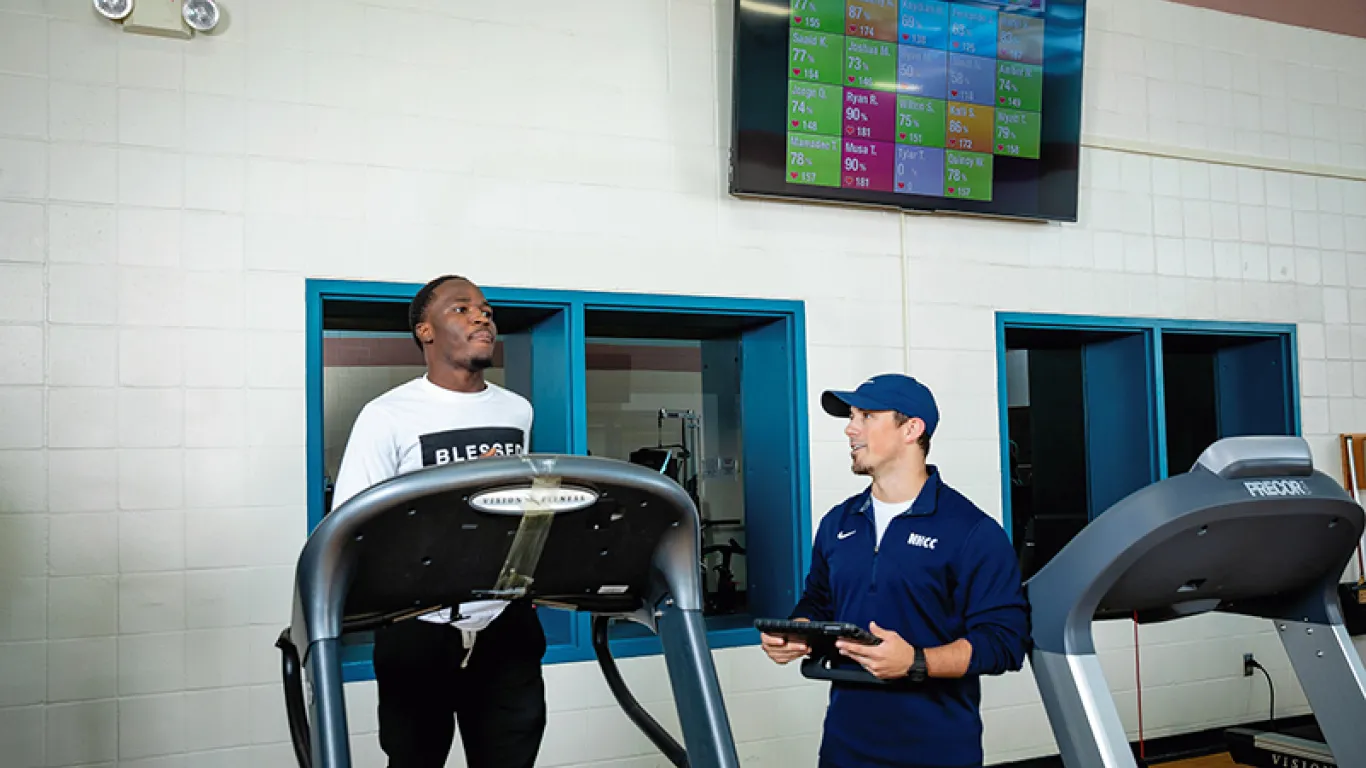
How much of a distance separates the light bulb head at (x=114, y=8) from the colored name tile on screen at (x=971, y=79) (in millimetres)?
3090

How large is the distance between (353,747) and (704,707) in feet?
7.77

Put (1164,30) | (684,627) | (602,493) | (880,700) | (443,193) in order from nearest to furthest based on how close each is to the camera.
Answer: (602,493) → (684,627) → (880,700) → (443,193) → (1164,30)

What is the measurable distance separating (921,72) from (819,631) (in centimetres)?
313

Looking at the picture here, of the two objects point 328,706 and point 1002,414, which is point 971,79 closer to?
point 1002,414

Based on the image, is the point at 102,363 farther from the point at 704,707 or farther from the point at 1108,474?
the point at 1108,474

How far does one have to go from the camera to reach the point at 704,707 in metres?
1.75

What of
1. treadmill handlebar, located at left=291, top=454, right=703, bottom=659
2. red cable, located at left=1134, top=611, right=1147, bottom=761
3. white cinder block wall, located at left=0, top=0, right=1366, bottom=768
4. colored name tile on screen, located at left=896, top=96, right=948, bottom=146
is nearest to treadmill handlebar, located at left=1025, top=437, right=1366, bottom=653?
treadmill handlebar, located at left=291, top=454, right=703, bottom=659

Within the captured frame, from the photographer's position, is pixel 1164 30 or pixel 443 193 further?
pixel 1164 30

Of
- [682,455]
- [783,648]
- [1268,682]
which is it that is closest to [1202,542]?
[783,648]

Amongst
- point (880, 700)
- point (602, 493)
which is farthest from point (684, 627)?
point (880, 700)

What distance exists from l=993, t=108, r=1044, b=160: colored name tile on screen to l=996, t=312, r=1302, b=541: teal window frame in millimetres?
710

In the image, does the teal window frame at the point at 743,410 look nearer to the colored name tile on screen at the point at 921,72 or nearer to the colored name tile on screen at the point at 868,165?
the colored name tile on screen at the point at 868,165

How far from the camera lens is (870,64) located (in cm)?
453

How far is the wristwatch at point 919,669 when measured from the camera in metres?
2.23
